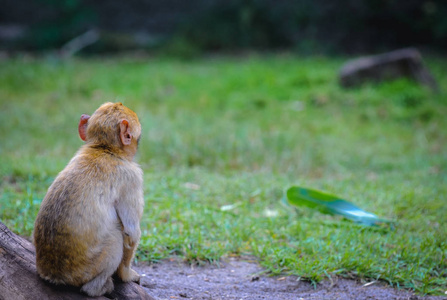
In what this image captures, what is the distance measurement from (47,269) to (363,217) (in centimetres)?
A: 266

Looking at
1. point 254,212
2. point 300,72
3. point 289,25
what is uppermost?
point 289,25

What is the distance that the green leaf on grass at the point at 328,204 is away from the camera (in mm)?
4125

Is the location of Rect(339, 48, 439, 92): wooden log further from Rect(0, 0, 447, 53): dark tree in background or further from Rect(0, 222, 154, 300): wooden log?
Rect(0, 222, 154, 300): wooden log

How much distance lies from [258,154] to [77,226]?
14.5 ft

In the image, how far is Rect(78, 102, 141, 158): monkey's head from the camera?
2.65 m

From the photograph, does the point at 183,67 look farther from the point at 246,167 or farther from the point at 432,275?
the point at 432,275

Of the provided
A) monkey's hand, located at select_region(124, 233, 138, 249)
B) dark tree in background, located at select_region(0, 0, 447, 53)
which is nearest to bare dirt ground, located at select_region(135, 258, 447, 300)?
monkey's hand, located at select_region(124, 233, 138, 249)

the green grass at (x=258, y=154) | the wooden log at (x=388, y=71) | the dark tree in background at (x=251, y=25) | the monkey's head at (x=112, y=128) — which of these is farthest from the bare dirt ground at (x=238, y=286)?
the dark tree in background at (x=251, y=25)

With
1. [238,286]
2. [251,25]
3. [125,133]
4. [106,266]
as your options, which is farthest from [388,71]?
[106,266]

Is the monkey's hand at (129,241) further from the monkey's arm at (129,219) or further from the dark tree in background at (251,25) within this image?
the dark tree in background at (251,25)

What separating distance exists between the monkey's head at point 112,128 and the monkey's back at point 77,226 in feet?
0.74

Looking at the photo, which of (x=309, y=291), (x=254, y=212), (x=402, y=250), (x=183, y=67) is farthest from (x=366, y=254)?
(x=183, y=67)

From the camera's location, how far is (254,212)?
15.0 feet

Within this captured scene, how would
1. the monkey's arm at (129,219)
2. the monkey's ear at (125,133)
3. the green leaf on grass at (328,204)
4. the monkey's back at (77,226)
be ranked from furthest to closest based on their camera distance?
the green leaf on grass at (328,204), the monkey's ear at (125,133), the monkey's arm at (129,219), the monkey's back at (77,226)
